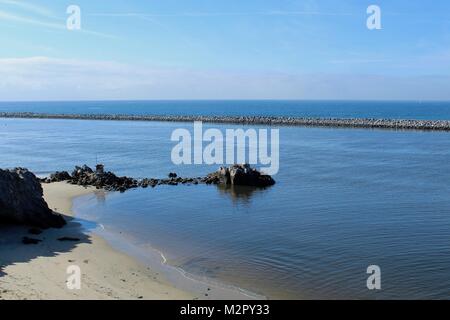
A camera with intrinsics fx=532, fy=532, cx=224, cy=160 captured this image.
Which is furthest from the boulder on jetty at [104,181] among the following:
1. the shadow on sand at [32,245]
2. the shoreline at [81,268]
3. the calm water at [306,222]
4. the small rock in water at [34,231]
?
the small rock in water at [34,231]

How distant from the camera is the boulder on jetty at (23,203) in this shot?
2728 centimetres

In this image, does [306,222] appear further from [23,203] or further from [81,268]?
[23,203]

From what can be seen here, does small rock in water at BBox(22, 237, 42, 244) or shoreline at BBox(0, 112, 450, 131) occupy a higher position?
shoreline at BBox(0, 112, 450, 131)

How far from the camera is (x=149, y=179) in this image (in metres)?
46.6

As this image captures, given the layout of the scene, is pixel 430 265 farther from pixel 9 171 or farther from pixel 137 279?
pixel 9 171

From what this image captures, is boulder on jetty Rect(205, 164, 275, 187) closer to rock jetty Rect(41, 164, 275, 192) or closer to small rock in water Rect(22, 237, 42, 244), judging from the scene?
rock jetty Rect(41, 164, 275, 192)

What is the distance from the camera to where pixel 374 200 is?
36.5 m

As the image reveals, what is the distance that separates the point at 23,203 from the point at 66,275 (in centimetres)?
919

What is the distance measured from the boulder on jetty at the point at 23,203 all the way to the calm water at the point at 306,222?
3.51m

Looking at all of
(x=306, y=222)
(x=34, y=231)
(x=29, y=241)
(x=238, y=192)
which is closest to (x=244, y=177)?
(x=238, y=192)

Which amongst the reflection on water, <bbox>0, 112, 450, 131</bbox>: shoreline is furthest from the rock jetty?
<bbox>0, 112, 450, 131</bbox>: shoreline

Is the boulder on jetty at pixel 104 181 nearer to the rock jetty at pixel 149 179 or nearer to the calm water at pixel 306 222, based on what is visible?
the rock jetty at pixel 149 179

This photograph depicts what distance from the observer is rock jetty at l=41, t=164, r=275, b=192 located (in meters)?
43.8

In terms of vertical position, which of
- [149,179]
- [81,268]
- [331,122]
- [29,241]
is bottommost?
[81,268]
